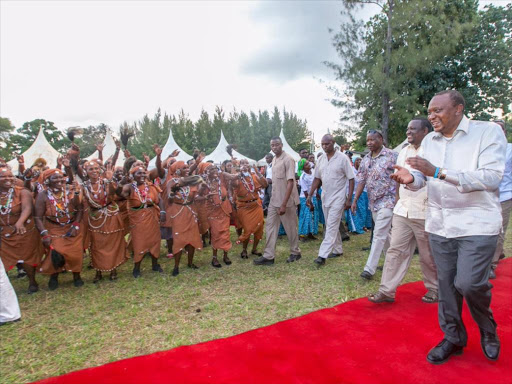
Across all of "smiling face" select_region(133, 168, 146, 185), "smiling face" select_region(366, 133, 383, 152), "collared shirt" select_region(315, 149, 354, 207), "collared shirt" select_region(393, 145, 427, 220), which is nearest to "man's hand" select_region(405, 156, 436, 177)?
"collared shirt" select_region(393, 145, 427, 220)

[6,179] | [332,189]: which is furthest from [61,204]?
[332,189]

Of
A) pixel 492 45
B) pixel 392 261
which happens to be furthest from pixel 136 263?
pixel 492 45

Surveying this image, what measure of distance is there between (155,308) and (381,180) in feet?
10.8

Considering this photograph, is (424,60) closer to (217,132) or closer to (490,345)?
(490,345)

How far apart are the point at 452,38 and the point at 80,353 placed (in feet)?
65.3

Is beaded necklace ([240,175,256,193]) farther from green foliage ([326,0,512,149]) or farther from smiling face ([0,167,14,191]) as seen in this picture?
green foliage ([326,0,512,149])

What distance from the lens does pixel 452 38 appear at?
17031 millimetres

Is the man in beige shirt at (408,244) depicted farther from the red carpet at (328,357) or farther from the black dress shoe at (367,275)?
the black dress shoe at (367,275)

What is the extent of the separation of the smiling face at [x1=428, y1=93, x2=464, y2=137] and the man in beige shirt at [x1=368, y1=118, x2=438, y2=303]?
3.62ft

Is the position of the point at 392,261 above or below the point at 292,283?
above

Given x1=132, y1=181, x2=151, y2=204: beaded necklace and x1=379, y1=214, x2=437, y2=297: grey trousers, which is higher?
x1=132, y1=181, x2=151, y2=204: beaded necklace

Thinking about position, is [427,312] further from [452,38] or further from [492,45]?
[492,45]

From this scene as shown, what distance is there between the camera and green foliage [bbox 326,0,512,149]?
1736 centimetres

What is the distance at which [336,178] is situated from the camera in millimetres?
5551
